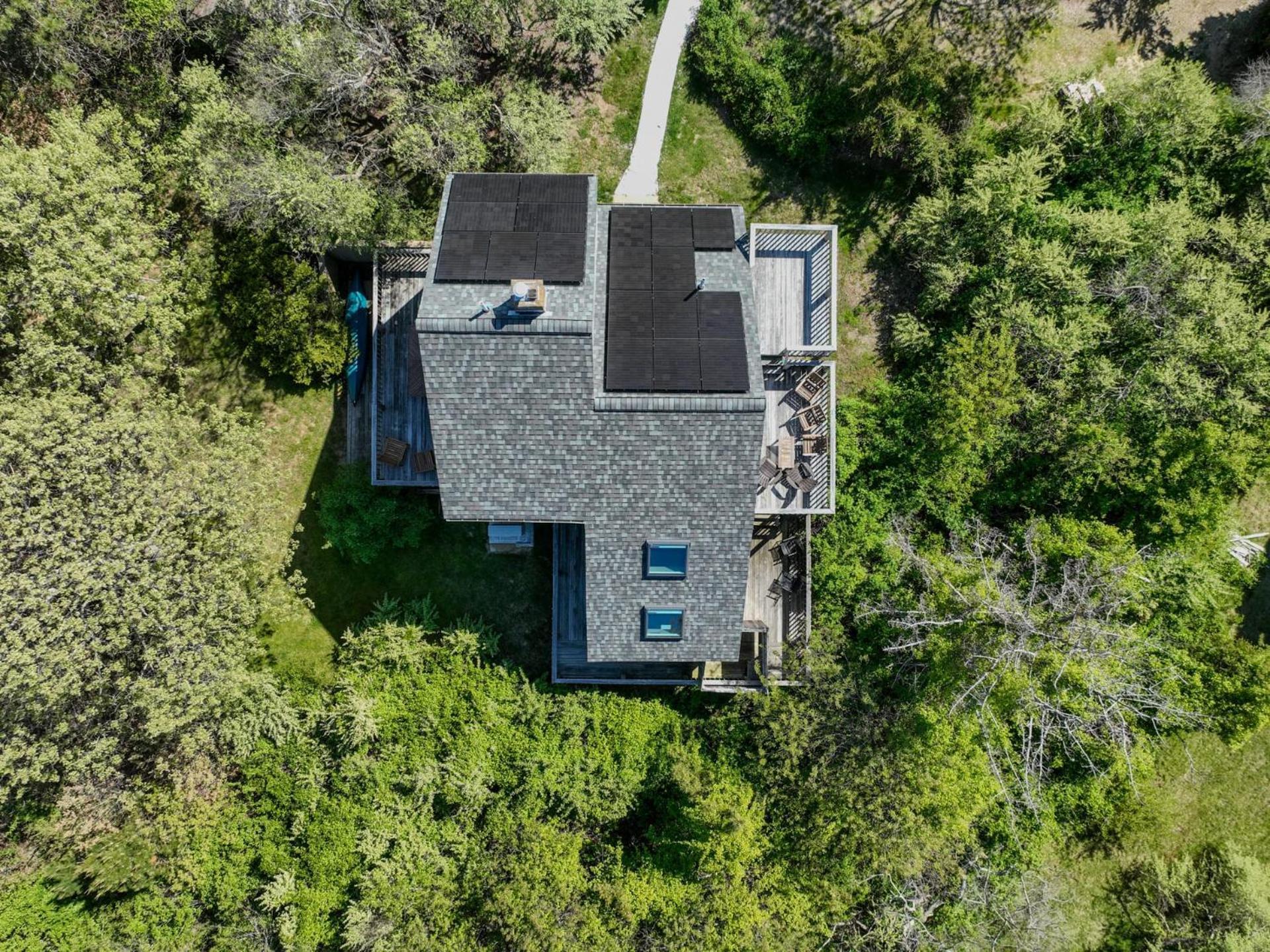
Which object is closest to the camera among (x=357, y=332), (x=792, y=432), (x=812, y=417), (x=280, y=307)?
(x=812, y=417)

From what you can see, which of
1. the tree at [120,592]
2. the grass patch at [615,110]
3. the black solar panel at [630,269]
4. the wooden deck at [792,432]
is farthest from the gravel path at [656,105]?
the tree at [120,592]

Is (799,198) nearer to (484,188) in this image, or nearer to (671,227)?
(671,227)

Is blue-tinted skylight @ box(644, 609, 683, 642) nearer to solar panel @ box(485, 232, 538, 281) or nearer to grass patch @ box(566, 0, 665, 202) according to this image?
solar panel @ box(485, 232, 538, 281)

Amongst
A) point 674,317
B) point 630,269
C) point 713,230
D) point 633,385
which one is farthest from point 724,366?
point 713,230

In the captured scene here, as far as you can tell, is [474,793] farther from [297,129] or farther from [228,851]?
[297,129]

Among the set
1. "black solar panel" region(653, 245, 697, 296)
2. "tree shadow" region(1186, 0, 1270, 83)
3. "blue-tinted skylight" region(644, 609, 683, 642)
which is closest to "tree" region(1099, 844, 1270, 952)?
"blue-tinted skylight" region(644, 609, 683, 642)

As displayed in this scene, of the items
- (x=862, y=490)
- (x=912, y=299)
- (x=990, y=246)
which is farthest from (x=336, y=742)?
(x=990, y=246)

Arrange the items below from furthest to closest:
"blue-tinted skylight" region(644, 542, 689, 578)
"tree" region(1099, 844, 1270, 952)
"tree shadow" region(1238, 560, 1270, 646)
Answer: "tree shadow" region(1238, 560, 1270, 646) < "tree" region(1099, 844, 1270, 952) < "blue-tinted skylight" region(644, 542, 689, 578)
